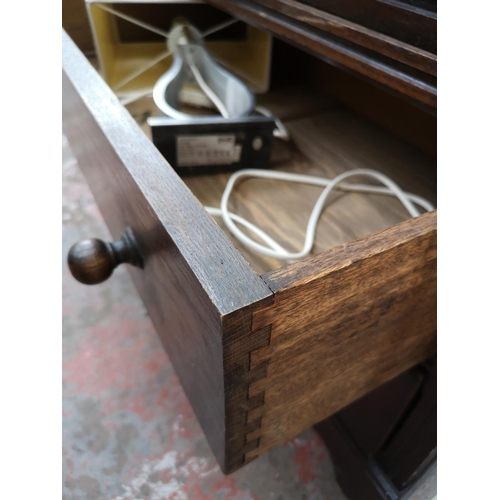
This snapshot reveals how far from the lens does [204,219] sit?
263 mm

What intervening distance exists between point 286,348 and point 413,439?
1.14 feet

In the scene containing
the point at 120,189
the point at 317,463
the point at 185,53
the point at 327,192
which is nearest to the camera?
the point at 120,189

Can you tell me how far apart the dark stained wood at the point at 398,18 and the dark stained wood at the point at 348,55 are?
2 cm

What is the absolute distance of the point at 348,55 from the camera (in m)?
0.39

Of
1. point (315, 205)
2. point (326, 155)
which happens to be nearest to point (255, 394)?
point (315, 205)

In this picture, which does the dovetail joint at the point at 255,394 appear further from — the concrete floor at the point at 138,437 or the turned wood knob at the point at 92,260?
the concrete floor at the point at 138,437

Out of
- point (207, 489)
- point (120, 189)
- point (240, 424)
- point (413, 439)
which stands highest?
point (120, 189)

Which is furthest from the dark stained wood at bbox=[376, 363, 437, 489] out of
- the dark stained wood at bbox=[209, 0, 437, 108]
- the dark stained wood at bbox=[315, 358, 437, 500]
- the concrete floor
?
the dark stained wood at bbox=[209, 0, 437, 108]

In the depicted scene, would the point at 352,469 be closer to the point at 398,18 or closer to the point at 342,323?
the point at 342,323

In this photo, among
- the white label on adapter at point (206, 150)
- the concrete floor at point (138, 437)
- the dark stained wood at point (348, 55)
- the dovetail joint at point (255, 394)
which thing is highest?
the dark stained wood at point (348, 55)

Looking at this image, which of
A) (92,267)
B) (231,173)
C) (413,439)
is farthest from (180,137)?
(413,439)

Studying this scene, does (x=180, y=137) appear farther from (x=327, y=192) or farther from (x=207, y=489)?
(x=207, y=489)

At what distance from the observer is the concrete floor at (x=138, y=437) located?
654mm

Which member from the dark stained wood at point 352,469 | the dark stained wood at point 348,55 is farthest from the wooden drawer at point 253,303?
the dark stained wood at point 352,469
